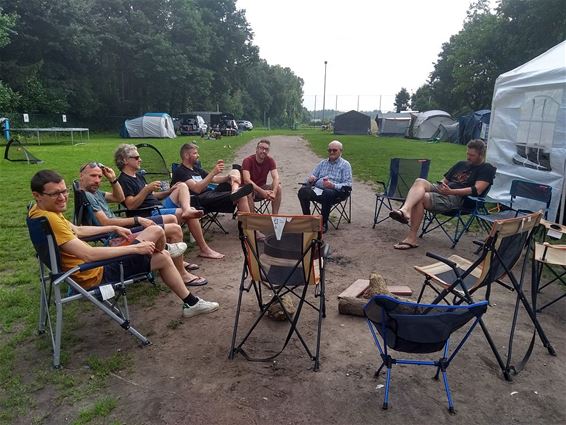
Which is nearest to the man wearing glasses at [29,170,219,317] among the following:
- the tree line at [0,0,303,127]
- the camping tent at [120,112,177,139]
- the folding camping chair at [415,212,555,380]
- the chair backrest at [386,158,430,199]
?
the folding camping chair at [415,212,555,380]

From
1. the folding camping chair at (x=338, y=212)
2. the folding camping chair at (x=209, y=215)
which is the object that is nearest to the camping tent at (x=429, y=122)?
the folding camping chair at (x=338, y=212)

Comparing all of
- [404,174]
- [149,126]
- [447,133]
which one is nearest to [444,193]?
[404,174]

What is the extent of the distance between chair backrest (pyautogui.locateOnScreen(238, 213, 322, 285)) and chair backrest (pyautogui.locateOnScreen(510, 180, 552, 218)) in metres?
3.93

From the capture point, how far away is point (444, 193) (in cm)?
514

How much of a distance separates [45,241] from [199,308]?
1207 millimetres

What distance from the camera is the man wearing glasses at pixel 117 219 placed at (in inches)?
141

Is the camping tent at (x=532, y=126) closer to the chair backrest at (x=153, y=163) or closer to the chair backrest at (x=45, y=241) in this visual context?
the chair backrest at (x=153, y=163)

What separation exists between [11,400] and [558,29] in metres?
28.9

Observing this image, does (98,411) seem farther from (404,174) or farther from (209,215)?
(404,174)

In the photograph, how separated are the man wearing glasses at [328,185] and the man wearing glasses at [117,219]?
2.03 m

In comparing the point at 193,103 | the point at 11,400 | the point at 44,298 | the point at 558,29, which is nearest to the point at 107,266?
the point at 44,298

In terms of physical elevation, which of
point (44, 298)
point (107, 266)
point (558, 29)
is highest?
point (558, 29)

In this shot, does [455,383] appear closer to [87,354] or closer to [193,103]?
[87,354]

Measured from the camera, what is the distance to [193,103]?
42.3 m
